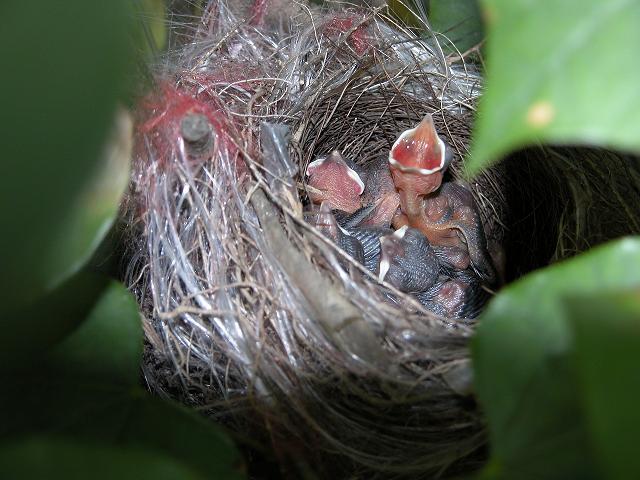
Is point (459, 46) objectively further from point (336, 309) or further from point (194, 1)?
point (336, 309)

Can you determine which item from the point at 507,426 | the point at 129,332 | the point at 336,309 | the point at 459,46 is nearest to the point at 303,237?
the point at 336,309

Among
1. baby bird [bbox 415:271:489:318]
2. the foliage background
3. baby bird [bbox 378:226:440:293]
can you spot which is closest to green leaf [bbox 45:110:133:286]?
the foliage background

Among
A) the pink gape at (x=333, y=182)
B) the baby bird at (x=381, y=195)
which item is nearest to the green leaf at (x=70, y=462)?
the pink gape at (x=333, y=182)

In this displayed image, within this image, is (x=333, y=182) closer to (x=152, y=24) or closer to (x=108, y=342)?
(x=152, y=24)

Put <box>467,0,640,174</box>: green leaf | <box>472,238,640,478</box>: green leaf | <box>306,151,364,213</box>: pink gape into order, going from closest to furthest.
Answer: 1. <box>467,0,640,174</box>: green leaf
2. <box>472,238,640,478</box>: green leaf
3. <box>306,151,364,213</box>: pink gape

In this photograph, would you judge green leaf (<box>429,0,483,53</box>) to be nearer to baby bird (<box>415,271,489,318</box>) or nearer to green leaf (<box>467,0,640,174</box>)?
baby bird (<box>415,271,489,318</box>)
